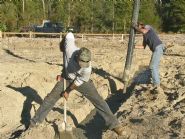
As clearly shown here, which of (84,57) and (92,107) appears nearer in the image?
(84,57)

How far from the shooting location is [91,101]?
822 cm

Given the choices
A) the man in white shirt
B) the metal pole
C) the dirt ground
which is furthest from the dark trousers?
the metal pole

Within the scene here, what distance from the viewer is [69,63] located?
7.91 meters

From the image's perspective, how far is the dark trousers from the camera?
8.12 m

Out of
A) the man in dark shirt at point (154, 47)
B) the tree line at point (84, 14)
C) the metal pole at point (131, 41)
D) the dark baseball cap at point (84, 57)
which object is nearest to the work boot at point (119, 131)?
the dark baseball cap at point (84, 57)

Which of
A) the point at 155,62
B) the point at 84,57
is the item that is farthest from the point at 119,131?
the point at 155,62

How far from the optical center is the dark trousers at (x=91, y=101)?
320 inches

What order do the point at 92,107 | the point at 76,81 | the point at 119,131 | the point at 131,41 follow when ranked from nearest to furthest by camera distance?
the point at 76,81, the point at 119,131, the point at 92,107, the point at 131,41

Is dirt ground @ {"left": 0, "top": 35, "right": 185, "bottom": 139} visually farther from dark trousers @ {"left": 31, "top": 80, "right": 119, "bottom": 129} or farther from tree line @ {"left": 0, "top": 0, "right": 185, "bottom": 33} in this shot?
tree line @ {"left": 0, "top": 0, "right": 185, "bottom": 33}

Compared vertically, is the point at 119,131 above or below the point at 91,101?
below

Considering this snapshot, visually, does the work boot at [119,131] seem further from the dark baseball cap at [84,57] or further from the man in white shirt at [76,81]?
the dark baseball cap at [84,57]

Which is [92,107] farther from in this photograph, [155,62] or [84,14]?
[84,14]

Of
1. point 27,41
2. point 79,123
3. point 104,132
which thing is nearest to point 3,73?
point 79,123

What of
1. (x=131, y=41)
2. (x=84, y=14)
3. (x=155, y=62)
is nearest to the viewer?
(x=155, y=62)
